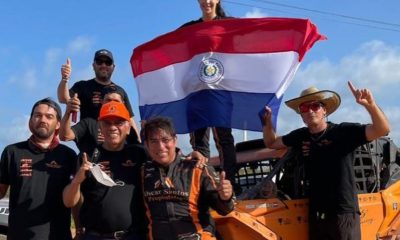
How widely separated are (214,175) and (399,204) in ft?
9.23

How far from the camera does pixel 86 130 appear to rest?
5762 millimetres

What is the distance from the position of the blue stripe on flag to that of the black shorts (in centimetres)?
150

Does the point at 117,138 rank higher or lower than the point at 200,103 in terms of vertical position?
lower

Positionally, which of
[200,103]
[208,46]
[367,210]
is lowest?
[367,210]

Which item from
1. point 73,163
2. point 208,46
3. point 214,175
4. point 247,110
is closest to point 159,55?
point 208,46

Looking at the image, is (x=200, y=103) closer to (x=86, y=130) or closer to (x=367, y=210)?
(x=86, y=130)

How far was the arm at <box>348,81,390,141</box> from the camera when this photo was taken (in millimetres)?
4891

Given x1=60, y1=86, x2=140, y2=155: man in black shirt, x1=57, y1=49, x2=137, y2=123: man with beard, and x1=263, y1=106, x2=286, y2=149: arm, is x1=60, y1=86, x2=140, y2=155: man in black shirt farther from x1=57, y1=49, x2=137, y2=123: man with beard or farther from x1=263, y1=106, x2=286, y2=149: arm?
x1=263, y1=106, x2=286, y2=149: arm

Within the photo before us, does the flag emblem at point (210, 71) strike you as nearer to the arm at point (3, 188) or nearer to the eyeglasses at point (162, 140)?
the eyeglasses at point (162, 140)

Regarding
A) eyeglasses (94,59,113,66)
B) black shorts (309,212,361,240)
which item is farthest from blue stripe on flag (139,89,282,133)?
black shorts (309,212,361,240)

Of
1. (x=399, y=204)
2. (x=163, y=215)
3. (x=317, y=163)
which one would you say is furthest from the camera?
(x=399, y=204)

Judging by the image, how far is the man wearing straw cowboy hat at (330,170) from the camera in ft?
17.1

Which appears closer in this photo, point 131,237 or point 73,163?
point 131,237

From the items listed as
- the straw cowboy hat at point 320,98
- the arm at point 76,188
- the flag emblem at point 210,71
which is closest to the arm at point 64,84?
the arm at point 76,188
